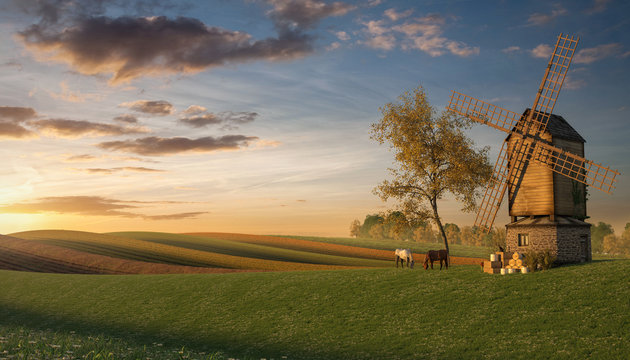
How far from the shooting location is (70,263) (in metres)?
62.8

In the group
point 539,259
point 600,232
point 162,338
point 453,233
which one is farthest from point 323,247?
point 600,232

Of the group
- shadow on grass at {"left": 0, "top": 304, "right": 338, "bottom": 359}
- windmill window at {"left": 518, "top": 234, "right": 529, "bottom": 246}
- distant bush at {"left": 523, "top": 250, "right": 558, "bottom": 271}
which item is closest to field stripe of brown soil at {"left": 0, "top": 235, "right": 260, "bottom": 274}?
shadow on grass at {"left": 0, "top": 304, "right": 338, "bottom": 359}

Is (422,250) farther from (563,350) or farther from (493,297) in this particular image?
(563,350)

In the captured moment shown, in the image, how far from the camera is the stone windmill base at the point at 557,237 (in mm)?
34438

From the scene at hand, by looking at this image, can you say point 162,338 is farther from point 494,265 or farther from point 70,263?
point 70,263

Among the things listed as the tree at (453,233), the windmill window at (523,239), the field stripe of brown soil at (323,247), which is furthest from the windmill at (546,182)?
the tree at (453,233)

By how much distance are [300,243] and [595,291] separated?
7386 cm

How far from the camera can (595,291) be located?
2642 centimetres

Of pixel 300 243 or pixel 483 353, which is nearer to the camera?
pixel 483 353

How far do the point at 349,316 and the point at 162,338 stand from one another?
11310 millimetres

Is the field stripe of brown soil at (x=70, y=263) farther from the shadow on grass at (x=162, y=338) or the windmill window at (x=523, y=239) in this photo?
the windmill window at (x=523, y=239)

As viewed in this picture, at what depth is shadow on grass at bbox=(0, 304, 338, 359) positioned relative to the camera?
77.2 ft

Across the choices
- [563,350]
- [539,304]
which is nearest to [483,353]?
[563,350]

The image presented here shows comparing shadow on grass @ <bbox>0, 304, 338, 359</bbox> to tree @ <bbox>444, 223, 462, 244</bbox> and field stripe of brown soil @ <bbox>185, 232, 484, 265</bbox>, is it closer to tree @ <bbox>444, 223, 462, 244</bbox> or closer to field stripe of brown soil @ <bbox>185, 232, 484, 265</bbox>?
field stripe of brown soil @ <bbox>185, 232, 484, 265</bbox>
